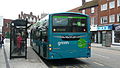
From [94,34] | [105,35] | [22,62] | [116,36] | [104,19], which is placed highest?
[104,19]

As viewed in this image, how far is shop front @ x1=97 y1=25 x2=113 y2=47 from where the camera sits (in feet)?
95.7

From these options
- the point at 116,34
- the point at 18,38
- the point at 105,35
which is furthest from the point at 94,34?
the point at 18,38

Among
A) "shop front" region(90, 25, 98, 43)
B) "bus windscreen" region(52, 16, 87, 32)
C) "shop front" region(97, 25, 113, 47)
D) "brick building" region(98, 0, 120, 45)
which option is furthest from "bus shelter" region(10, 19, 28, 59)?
"shop front" region(90, 25, 98, 43)

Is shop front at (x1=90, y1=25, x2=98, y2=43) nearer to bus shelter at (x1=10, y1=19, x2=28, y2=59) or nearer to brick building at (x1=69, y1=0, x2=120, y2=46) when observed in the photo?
brick building at (x1=69, y1=0, x2=120, y2=46)

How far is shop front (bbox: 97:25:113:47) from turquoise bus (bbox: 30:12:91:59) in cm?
1902

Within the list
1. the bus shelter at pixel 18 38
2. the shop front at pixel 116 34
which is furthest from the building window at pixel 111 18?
the bus shelter at pixel 18 38

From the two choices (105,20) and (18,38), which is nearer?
(18,38)

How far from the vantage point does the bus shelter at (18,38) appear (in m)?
12.5

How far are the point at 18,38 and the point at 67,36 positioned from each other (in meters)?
4.12

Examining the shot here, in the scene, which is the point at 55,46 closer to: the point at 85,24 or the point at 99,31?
the point at 85,24

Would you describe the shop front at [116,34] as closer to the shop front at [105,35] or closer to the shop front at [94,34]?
the shop front at [105,35]

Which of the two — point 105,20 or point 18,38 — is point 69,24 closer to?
point 18,38

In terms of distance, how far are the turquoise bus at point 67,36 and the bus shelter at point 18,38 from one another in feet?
8.67

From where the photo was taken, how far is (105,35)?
29484 millimetres
